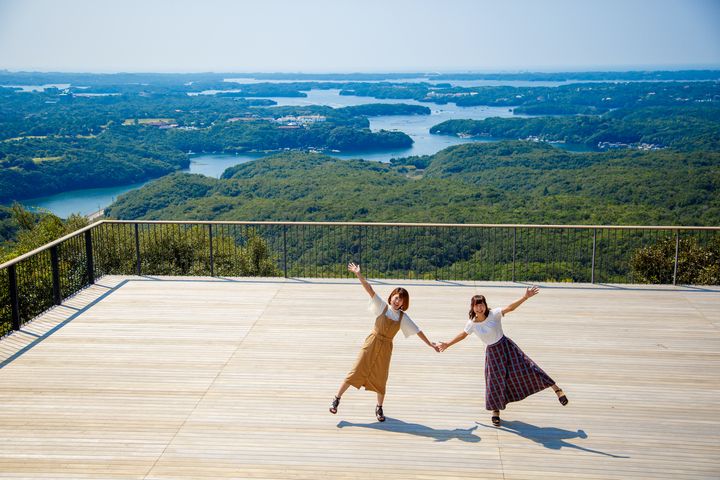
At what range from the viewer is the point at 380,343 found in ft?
16.4

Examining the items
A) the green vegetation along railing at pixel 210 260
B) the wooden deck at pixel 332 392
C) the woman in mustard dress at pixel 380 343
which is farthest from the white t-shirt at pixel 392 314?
the green vegetation along railing at pixel 210 260

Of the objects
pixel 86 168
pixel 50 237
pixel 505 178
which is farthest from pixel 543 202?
pixel 86 168

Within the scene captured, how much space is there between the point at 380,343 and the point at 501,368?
951 mm

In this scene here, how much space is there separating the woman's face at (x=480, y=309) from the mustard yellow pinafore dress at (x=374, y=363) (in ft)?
2.06

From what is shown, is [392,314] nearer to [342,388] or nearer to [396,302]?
[396,302]

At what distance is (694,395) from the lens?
5.57 m

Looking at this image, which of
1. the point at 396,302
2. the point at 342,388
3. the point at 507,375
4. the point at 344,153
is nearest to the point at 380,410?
the point at 342,388

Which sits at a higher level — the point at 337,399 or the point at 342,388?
the point at 342,388

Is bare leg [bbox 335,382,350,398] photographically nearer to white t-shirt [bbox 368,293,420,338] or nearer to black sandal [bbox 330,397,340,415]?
black sandal [bbox 330,397,340,415]

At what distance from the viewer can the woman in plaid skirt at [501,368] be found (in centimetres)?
488

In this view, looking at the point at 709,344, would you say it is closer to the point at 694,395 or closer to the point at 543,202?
the point at 694,395

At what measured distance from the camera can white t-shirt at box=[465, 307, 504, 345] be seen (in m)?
4.86

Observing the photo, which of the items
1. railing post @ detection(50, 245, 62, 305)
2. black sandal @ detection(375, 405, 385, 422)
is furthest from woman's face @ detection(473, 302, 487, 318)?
railing post @ detection(50, 245, 62, 305)

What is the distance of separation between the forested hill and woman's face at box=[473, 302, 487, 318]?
36498 millimetres
